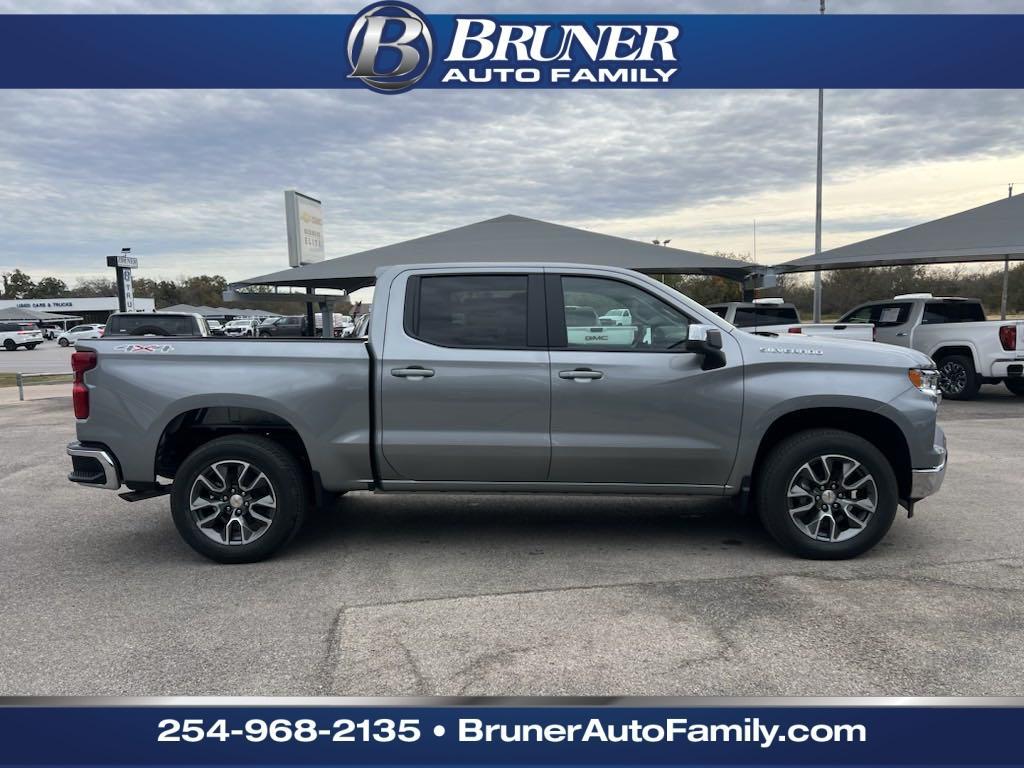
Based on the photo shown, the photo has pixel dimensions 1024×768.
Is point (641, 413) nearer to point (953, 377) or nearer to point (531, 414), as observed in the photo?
point (531, 414)

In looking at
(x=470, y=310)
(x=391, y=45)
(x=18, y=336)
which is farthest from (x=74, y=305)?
(x=470, y=310)

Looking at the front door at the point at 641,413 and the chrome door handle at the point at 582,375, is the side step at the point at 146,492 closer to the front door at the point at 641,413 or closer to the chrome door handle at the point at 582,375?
the front door at the point at 641,413

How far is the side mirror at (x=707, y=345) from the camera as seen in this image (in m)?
4.59

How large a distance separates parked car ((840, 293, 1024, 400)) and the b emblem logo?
401 inches

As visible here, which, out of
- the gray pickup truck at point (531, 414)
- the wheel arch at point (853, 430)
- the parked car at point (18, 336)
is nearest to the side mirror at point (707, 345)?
the gray pickup truck at point (531, 414)

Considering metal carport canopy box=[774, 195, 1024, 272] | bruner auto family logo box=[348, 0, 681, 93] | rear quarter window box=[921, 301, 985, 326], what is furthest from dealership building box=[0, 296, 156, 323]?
bruner auto family logo box=[348, 0, 681, 93]

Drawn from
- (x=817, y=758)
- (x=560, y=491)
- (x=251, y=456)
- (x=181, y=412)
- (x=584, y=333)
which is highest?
(x=584, y=333)

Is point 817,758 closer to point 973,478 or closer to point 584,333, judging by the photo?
point 584,333

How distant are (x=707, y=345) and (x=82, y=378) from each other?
4.01 meters

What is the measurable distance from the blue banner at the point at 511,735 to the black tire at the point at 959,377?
11.2m

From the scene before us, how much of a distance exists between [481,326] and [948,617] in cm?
312

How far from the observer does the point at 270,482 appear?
481 cm

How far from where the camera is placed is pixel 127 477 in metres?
4.89

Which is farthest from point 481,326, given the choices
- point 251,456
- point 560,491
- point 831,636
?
point 831,636
